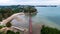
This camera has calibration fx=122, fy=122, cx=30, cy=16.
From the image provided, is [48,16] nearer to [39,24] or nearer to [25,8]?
[39,24]

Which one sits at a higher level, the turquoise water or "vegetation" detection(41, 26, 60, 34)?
the turquoise water

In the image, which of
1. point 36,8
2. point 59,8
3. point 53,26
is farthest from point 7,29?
point 59,8

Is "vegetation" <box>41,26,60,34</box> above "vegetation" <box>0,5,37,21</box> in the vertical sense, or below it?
below

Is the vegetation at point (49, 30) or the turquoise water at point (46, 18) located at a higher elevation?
the turquoise water at point (46, 18)

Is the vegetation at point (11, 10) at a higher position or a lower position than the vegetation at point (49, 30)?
higher

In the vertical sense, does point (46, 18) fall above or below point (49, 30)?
above

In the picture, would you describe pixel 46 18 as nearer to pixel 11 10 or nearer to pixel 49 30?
pixel 49 30

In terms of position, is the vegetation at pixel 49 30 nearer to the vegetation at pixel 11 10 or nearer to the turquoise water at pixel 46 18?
the turquoise water at pixel 46 18

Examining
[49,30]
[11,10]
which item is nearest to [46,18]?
[49,30]

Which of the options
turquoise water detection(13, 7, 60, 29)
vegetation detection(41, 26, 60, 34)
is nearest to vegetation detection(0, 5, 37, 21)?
turquoise water detection(13, 7, 60, 29)

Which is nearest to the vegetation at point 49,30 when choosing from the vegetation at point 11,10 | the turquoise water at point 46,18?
the turquoise water at point 46,18

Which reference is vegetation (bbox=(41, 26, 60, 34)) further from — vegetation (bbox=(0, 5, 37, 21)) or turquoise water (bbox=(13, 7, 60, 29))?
vegetation (bbox=(0, 5, 37, 21))
